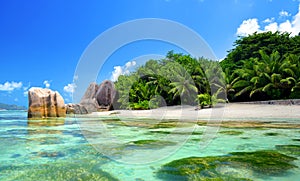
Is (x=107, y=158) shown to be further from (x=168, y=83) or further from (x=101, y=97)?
(x=101, y=97)

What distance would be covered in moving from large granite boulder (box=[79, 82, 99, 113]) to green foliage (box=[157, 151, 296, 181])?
25.4 meters

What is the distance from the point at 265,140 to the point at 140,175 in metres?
3.96

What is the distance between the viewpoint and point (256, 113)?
1480 centimetres

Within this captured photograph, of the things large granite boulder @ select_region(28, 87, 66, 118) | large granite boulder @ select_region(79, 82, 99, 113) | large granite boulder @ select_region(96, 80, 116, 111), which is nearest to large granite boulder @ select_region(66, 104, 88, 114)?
large granite boulder @ select_region(79, 82, 99, 113)

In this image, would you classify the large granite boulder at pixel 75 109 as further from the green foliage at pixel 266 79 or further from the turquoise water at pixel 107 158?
the turquoise water at pixel 107 158

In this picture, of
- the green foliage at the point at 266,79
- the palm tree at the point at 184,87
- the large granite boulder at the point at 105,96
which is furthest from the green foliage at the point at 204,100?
the large granite boulder at the point at 105,96

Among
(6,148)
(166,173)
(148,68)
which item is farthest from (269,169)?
(148,68)

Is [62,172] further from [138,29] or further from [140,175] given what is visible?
[138,29]

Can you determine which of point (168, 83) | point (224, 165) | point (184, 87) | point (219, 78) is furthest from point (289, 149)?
point (168, 83)

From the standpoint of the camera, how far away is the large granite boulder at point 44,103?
16.3 meters

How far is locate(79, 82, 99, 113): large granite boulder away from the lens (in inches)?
1159

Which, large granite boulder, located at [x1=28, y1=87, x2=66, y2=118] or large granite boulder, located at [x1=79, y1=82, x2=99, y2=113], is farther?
large granite boulder, located at [x1=79, y1=82, x2=99, y2=113]

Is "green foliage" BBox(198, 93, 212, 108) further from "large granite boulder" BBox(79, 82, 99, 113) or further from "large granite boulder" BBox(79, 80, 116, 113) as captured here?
"large granite boulder" BBox(79, 80, 116, 113)

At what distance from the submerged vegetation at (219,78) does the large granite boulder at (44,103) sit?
9857mm
